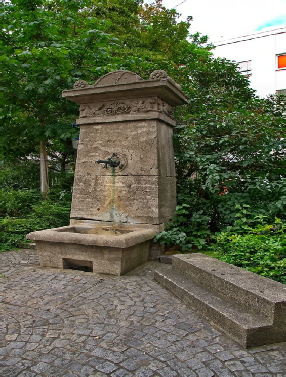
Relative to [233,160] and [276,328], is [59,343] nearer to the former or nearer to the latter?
[276,328]

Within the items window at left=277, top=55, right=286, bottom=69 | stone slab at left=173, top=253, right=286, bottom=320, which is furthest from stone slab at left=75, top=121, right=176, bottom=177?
window at left=277, top=55, right=286, bottom=69

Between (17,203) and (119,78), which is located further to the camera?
(17,203)

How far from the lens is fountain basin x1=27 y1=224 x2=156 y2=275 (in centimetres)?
424

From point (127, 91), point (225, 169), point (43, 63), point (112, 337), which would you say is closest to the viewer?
point (112, 337)

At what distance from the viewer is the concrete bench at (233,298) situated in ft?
8.30

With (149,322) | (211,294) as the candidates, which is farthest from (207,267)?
(149,322)

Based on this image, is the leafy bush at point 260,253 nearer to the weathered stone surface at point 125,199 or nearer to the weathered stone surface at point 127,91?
the weathered stone surface at point 125,199

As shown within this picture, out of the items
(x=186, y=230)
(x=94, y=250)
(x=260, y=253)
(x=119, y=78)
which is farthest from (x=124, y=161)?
(x=260, y=253)

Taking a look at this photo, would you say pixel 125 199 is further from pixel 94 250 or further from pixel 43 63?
pixel 43 63

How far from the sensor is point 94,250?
439 cm

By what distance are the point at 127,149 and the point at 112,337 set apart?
323 cm

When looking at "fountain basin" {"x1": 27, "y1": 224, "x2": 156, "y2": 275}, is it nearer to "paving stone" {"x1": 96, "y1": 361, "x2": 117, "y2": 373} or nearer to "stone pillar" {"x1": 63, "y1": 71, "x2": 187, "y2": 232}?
"stone pillar" {"x1": 63, "y1": 71, "x2": 187, "y2": 232}

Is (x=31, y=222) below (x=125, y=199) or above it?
below

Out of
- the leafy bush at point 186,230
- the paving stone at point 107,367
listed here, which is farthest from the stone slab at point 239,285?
the paving stone at point 107,367
